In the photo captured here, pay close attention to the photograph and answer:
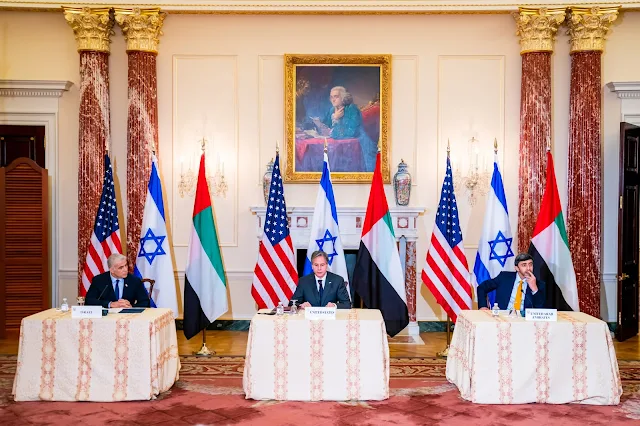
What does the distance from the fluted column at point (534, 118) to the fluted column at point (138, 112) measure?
4.77 meters

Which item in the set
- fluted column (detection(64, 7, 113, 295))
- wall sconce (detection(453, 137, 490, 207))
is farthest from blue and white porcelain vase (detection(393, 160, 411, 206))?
fluted column (detection(64, 7, 113, 295))

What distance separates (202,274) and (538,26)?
526cm

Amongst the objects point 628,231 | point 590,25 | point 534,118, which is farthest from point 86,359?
point 590,25

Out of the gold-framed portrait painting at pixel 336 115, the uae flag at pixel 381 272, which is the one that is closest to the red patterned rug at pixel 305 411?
the uae flag at pixel 381 272

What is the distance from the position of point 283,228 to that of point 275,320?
238 cm

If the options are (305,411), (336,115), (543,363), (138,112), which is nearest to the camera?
(305,411)

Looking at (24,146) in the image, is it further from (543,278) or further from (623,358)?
(623,358)

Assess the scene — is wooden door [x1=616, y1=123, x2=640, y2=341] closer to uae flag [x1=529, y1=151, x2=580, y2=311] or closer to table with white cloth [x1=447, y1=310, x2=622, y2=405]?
uae flag [x1=529, y1=151, x2=580, y2=311]

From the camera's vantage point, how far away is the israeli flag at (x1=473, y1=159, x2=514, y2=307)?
339 inches

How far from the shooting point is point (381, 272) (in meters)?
8.57

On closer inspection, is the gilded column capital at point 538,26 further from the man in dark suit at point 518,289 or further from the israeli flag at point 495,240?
the man in dark suit at point 518,289

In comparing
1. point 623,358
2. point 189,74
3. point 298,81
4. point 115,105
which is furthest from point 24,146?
point 623,358

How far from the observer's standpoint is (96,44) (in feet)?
32.1

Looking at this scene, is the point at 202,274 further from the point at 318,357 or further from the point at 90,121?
the point at 90,121
